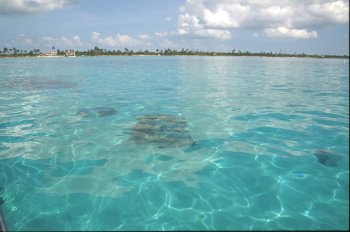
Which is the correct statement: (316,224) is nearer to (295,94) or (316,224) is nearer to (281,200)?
(281,200)

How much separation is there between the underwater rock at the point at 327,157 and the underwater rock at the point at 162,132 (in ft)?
10.9

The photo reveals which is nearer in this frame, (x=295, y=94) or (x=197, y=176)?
(x=197, y=176)

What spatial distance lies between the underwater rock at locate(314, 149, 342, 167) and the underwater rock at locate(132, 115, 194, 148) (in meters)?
3.31

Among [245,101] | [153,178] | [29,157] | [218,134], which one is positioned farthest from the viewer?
[245,101]

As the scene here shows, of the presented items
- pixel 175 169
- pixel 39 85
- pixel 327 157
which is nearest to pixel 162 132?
pixel 175 169

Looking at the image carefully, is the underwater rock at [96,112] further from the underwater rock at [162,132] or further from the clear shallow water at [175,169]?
the underwater rock at [162,132]

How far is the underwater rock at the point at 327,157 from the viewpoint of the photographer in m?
6.62

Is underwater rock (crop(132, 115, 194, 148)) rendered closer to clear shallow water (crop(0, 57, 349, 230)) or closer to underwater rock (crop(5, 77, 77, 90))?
clear shallow water (crop(0, 57, 349, 230))

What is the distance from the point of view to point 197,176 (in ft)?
20.5

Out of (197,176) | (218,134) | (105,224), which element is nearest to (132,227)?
(105,224)

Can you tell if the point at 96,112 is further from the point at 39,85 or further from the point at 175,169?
the point at 39,85

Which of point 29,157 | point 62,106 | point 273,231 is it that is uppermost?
point 62,106

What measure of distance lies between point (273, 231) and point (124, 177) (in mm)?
3260

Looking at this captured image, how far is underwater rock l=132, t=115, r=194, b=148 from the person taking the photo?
8.14 metres
